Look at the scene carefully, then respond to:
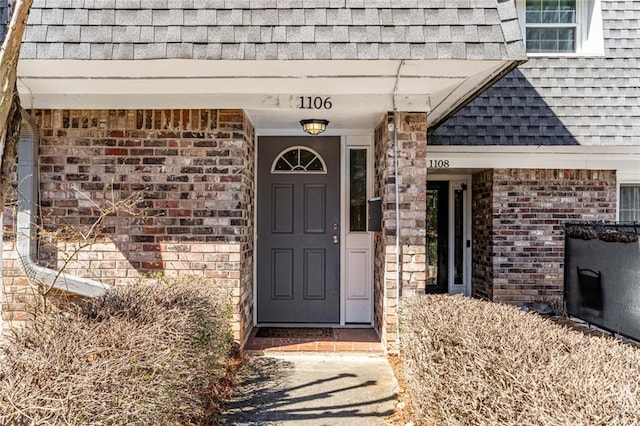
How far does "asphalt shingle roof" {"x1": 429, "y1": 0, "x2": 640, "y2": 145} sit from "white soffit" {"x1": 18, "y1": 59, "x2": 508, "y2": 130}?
5.49 ft

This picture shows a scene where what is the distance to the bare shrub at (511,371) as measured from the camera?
5.78 feet

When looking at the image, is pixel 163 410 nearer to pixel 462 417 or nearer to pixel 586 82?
pixel 462 417

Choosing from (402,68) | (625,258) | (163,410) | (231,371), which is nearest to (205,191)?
(231,371)

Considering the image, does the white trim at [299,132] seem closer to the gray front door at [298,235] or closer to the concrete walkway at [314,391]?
the gray front door at [298,235]

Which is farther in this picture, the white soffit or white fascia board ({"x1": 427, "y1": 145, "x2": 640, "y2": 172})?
white fascia board ({"x1": 427, "y1": 145, "x2": 640, "y2": 172})

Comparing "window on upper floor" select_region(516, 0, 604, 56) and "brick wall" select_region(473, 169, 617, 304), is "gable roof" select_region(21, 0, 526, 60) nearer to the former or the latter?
"brick wall" select_region(473, 169, 617, 304)

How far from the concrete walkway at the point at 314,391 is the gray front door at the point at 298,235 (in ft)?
3.54

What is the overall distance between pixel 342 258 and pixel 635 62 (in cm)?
510

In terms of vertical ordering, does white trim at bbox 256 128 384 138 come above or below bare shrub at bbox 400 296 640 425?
above

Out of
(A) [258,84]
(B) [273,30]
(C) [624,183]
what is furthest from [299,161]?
(C) [624,183]

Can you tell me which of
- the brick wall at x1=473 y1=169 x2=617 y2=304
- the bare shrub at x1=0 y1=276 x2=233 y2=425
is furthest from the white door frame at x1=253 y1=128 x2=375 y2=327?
the bare shrub at x1=0 y1=276 x2=233 y2=425

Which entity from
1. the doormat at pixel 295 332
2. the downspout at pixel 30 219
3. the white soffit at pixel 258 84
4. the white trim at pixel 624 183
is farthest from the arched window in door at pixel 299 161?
the white trim at pixel 624 183

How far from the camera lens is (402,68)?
149 inches

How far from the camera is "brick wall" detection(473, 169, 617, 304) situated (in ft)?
21.6
